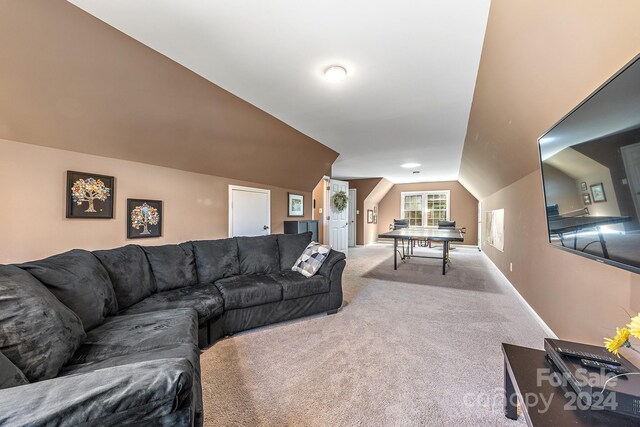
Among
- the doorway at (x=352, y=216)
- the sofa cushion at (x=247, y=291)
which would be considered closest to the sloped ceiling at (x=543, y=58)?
the sofa cushion at (x=247, y=291)

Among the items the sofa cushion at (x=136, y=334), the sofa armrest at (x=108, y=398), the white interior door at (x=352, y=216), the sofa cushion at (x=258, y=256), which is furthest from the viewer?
the white interior door at (x=352, y=216)

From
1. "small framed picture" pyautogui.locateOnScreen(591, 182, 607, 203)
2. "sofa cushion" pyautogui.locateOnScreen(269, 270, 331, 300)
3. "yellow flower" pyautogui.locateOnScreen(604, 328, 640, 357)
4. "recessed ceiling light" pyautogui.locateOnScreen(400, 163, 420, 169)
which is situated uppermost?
"recessed ceiling light" pyautogui.locateOnScreen(400, 163, 420, 169)

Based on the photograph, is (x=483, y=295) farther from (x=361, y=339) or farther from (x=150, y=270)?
(x=150, y=270)

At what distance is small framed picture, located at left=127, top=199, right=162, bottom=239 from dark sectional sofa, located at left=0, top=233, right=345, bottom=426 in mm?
492

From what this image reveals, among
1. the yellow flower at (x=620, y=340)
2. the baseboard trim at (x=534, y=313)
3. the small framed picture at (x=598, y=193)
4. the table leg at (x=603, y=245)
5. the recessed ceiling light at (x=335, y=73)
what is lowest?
the baseboard trim at (x=534, y=313)

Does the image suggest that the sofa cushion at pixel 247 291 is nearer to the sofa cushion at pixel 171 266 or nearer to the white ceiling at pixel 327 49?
the sofa cushion at pixel 171 266

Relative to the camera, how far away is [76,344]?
4.31 ft

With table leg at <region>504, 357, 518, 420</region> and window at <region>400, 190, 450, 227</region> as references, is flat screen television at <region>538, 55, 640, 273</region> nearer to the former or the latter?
table leg at <region>504, 357, 518, 420</region>

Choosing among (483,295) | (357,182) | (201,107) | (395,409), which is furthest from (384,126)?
(357,182)

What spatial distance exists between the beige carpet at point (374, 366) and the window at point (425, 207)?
6.38 m

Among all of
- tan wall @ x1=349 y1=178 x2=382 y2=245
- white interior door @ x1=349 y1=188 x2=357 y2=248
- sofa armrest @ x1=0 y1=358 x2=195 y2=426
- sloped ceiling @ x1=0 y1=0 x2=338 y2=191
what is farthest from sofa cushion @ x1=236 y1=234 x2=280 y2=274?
→ tan wall @ x1=349 y1=178 x2=382 y2=245

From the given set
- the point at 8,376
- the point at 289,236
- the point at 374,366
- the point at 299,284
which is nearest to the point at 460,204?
the point at 289,236

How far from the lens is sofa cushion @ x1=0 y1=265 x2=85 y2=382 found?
3.40 feet

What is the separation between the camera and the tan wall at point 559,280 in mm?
1512
